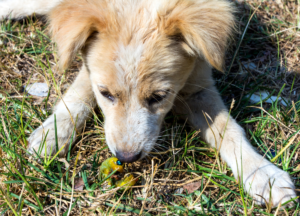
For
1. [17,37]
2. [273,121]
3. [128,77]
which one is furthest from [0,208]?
[273,121]

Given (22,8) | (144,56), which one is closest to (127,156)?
(144,56)

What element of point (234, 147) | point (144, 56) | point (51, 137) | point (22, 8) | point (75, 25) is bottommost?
point (51, 137)

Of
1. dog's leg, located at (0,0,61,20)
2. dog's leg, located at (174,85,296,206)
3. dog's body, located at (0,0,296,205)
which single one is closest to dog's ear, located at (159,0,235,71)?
dog's body, located at (0,0,296,205)

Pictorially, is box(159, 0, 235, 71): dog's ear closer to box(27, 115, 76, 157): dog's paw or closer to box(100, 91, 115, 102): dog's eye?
box(100, 91, 115, 102): dog's eye

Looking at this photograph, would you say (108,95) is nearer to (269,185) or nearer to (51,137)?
(51,137)

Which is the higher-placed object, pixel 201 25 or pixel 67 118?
pixel 201 25

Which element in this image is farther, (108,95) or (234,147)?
(234,147)

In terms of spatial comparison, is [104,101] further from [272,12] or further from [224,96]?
[272,12]

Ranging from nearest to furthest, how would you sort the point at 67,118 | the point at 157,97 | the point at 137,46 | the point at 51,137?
the point at 137,46 → the point at 157,97 → the point at 51,137 → the point at 67,118
